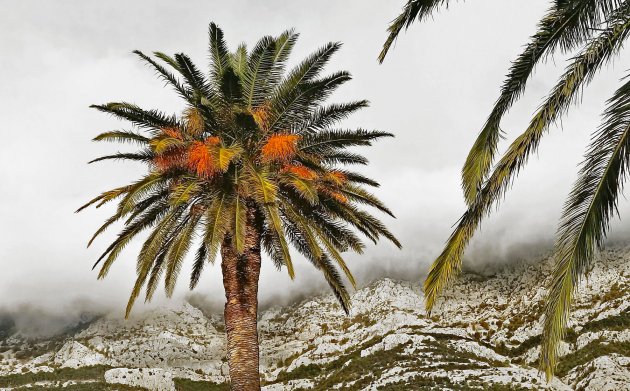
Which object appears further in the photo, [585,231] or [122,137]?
[122,137]

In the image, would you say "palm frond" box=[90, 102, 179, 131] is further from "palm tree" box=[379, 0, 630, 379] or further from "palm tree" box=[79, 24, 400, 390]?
"palm tree" box=[379, 0, 630, 379]

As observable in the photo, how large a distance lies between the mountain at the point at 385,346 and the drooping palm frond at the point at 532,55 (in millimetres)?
38214

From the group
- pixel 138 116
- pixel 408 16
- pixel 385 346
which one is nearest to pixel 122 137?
pixel 138 116

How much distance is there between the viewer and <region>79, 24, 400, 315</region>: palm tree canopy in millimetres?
13297

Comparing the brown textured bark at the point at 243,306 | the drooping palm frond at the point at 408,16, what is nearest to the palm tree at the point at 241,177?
the brown textured bark at the point at 243,306

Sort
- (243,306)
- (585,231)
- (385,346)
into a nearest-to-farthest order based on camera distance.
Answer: (585,231) < (243,306) < (385,346)

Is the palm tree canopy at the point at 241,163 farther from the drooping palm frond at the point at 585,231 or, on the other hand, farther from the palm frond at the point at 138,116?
the drooping palm frond at the point at 585,231

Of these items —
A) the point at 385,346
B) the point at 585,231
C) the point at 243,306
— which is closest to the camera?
the point at 585,231

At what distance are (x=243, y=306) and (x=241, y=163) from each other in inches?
154

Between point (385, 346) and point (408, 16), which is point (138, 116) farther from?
point (385, 346)

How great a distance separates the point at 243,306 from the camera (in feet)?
44.8

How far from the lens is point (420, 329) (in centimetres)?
8694

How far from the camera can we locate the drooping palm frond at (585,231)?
558cm

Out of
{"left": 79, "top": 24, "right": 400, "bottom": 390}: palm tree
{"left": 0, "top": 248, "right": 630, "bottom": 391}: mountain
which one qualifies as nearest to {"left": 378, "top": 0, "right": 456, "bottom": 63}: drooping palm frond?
{"left": 79, "top": 24, "right": 400, "bottom": 390}: palm tree
